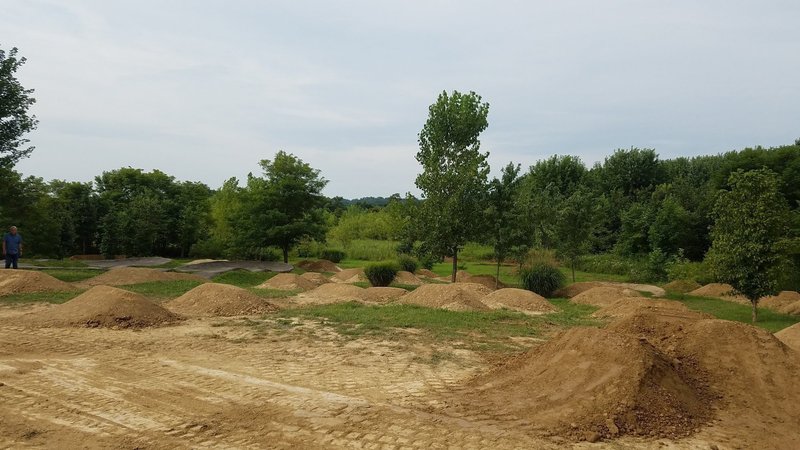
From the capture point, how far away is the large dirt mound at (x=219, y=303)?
526 inches

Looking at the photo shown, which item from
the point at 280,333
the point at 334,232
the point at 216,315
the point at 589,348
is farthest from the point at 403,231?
the point at 334,232

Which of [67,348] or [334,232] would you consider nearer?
[67,348]

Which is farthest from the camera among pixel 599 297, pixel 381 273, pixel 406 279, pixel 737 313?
pixel 406 279

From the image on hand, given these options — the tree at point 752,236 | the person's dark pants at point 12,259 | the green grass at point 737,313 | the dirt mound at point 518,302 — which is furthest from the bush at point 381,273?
the person's dark pants at point 12,259

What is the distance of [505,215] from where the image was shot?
22969mm

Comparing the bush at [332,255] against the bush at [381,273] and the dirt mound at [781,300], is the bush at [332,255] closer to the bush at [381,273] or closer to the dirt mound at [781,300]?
the bush at [381,273]

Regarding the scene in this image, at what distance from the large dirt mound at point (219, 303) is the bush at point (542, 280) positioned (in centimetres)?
1201

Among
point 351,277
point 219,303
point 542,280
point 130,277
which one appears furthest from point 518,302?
point 130,277

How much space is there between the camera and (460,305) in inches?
610

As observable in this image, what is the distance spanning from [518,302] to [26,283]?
1522cm

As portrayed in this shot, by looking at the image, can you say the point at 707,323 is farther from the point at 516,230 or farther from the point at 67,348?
the point at 516,230

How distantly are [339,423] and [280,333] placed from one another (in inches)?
218

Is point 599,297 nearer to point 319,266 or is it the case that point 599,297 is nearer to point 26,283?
point 319,266

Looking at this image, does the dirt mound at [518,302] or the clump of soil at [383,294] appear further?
the clump of soil at [383,294]
